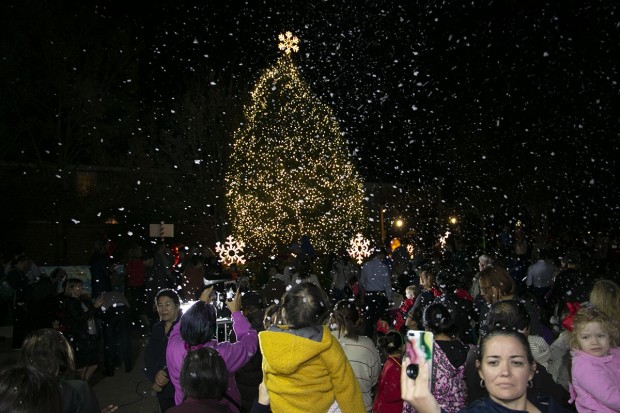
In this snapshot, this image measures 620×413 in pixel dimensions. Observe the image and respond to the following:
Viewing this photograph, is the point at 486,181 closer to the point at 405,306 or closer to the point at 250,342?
the point at 405,306

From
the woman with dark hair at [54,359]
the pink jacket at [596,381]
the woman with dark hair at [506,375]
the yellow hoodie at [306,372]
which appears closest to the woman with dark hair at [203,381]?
the yellow hoodie at [306,372]

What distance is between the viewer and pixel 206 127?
27.1 m

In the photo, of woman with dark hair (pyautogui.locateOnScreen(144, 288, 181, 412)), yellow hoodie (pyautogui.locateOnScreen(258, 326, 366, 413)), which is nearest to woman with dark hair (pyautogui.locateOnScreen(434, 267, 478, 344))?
woman with dark hair (pyautogui.locateOnScreen(144, 288, 181, 412))

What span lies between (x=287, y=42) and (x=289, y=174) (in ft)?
15.3

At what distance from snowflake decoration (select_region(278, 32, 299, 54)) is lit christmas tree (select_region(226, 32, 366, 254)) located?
0.04 metres

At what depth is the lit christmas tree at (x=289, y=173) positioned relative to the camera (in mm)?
22188

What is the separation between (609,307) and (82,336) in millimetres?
6072

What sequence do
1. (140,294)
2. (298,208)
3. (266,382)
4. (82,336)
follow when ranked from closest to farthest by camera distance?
(266,382) → (82,336) → (140,294) → (298,208)

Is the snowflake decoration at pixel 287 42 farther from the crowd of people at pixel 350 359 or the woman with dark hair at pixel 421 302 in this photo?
the crowd of people at pixel 350 359

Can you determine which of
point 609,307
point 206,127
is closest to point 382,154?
point 206,127

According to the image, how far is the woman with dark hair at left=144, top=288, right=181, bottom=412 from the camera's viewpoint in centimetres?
544

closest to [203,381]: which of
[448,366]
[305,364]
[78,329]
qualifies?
[305,364]

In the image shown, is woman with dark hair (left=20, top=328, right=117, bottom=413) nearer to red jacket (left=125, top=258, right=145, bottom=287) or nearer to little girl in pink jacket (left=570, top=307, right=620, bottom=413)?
little girl in pink jacket (left=570, top=307, right=620, bottom=413)

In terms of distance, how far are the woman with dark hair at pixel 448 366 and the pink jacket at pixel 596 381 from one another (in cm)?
75
